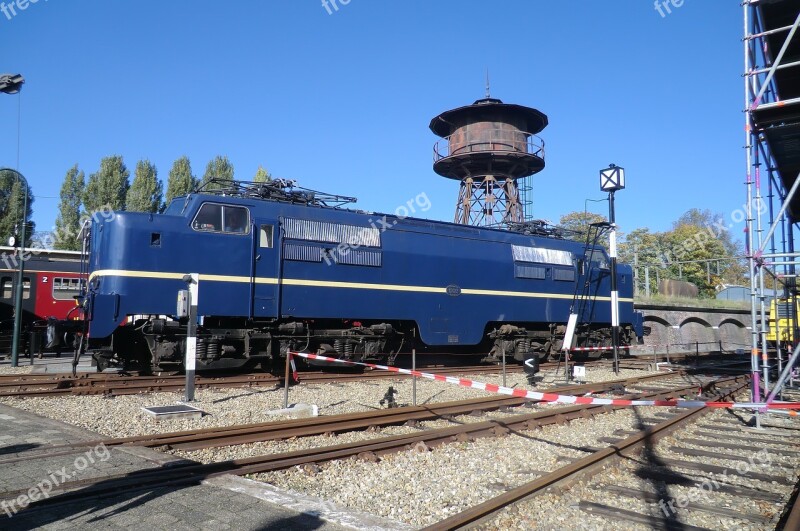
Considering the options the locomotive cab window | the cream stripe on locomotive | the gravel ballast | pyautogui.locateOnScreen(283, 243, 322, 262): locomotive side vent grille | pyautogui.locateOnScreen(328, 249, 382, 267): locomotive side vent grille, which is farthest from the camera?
pyautogui.locateOnScreen(328, 249, 382, 267): locomotive side vent grille

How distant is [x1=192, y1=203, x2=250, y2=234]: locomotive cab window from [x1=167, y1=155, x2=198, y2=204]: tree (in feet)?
126

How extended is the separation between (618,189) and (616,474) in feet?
44.7

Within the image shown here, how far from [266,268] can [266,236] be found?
2.44 ft

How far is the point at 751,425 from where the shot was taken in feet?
31.4

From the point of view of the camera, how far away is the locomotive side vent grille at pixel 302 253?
14.1 metres

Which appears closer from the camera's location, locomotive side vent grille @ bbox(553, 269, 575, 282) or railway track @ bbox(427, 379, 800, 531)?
railway track @ bbox(427, 379, 800, 531)

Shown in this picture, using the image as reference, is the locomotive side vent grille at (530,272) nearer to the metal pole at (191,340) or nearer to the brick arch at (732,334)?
the metal pole at (191,340)

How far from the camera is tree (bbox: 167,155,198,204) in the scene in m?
49.2

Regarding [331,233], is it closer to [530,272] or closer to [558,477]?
[530,272]

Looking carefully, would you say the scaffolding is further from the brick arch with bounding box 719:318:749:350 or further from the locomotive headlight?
the brick arch with bounding box 719:318:749:350

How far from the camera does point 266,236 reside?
13.8 m

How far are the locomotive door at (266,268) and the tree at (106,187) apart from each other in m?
39.8

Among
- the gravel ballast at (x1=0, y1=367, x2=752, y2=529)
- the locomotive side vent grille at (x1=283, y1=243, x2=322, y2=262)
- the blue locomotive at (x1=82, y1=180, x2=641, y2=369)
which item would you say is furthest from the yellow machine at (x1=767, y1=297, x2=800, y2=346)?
the locomotive side vent grille at (x1=283, y1=243, x2=322, y2=262)

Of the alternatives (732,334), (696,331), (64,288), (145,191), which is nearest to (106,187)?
(145,191)
